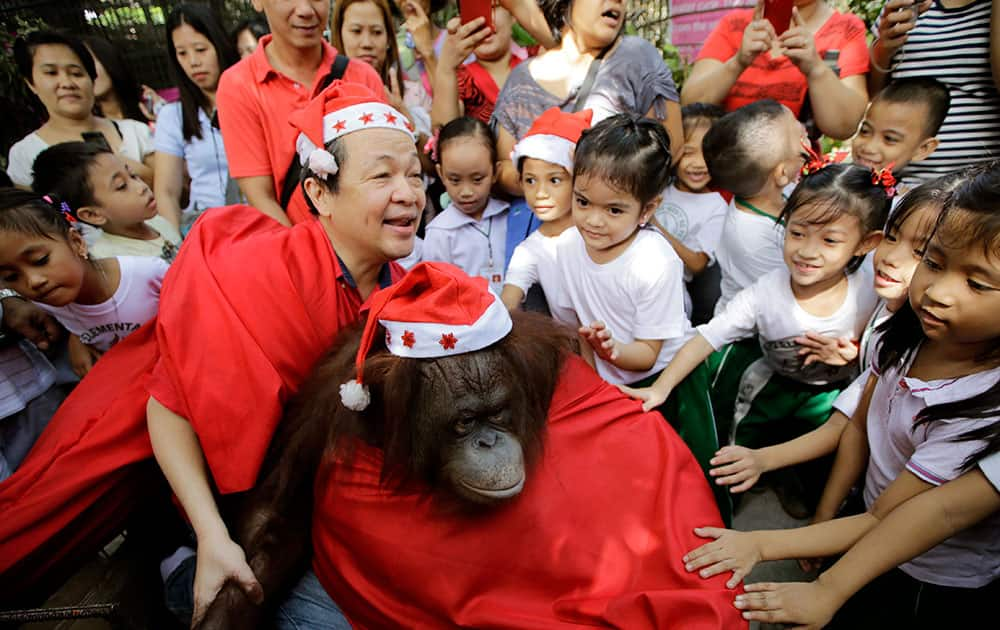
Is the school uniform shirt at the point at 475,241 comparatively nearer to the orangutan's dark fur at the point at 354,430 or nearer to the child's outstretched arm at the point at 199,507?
the orangutan's dark fur at the point at 354,430

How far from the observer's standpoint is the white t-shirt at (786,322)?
7.23ft

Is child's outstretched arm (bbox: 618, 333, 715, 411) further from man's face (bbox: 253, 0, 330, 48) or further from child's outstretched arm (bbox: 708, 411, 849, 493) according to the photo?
man's face (bbox: 253, 0, 330, 48)

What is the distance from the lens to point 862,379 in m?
1.87

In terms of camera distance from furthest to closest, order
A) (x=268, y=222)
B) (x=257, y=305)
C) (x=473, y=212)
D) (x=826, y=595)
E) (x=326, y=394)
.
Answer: (x=473, y=212), (x=268, y=222), (x=257, y=305), (x=326, y=394), (x=826, y=595)

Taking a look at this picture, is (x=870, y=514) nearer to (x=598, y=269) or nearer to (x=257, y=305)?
(x=598, y=269)

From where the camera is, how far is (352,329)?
169 cm

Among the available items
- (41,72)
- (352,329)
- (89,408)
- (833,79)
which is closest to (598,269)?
(352,329)

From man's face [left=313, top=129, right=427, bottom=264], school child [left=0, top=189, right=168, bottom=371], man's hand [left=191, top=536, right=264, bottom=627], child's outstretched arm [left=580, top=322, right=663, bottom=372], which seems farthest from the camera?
child's outstretched arm [left=580, top=322, right=663, bottom=372]

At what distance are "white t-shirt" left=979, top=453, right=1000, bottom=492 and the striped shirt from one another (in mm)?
2017

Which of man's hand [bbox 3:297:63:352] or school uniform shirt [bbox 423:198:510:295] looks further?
school uniform shirt [bbox 423:198:510:295]

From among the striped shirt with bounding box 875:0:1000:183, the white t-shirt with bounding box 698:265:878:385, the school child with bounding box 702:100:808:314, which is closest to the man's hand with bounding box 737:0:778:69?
the school child with bounding box 702:100:808:314

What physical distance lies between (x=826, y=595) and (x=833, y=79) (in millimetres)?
2410

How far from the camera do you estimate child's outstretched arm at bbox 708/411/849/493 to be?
1.77m

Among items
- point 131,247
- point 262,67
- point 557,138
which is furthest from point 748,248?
point 131,247
